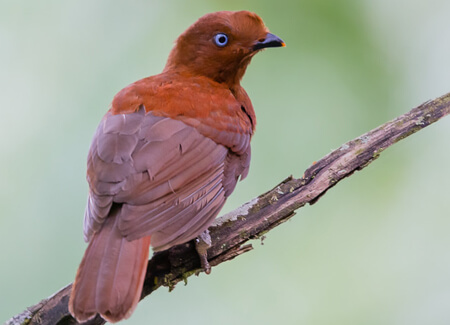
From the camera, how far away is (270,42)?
372 centimetres

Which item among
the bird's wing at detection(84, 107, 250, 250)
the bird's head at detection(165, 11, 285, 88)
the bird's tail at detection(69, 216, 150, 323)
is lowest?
the bird's tail at detection(69, 216, 150, 323)

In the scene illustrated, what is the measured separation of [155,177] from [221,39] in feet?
4.04

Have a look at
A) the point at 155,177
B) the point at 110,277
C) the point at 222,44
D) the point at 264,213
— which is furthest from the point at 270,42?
the point at 110,277

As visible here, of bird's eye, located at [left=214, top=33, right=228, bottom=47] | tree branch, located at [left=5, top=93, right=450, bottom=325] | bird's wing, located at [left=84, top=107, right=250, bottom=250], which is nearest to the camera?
bird's wing, located at [left=84, top=107, right=250, bottom=250]

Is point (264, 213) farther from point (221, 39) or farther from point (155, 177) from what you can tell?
point (221, 39)

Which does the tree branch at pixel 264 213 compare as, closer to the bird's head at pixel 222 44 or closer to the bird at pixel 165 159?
the bird at pixel 165 159

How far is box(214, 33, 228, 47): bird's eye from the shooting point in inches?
151

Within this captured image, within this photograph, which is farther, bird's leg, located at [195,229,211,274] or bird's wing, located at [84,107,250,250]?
bird's leg, located at [195,229,211,274]

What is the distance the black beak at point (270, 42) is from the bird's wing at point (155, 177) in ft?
2.20

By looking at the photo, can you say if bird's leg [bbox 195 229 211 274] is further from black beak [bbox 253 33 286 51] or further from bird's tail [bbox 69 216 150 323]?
black beak [bbox 253 33 286 51]

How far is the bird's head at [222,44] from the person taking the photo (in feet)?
12.3

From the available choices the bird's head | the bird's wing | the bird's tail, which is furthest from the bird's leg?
the bird's head

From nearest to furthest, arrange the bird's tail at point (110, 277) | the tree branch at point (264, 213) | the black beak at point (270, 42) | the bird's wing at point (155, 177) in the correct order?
the bird's tail at point (110, 277) < the bird's wing at point (155, 177) < the tree branch at point (264, 213) < the black beak at point (270, 42)

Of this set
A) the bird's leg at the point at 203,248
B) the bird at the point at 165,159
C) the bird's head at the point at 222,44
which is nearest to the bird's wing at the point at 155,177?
the bird at the point at 165,159
